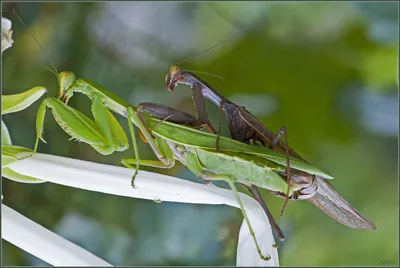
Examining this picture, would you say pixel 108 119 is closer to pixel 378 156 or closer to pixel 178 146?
pixel 178 146

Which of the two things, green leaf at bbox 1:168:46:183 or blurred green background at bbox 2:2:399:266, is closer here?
green leaf at bbox 1:168:46:183

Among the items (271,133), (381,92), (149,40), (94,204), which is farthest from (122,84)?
(381,92)

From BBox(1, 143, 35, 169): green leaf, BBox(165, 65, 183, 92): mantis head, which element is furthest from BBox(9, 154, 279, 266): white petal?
BBox(165, 65, 183, 92): mantis head

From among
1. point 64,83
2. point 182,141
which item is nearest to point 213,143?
point 182,141

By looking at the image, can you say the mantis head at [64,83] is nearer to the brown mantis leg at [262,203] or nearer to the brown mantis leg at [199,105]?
the brown mantis leg at [199,105]

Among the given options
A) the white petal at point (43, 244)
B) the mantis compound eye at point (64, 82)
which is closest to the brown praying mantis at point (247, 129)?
the mantis compound eye at point (64, 82)

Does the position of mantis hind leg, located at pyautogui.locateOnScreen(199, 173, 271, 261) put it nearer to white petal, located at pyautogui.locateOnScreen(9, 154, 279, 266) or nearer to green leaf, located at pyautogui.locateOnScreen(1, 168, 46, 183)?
white petal, located at pyautogui.locateOnScreen(9, 154, 279, 266)
